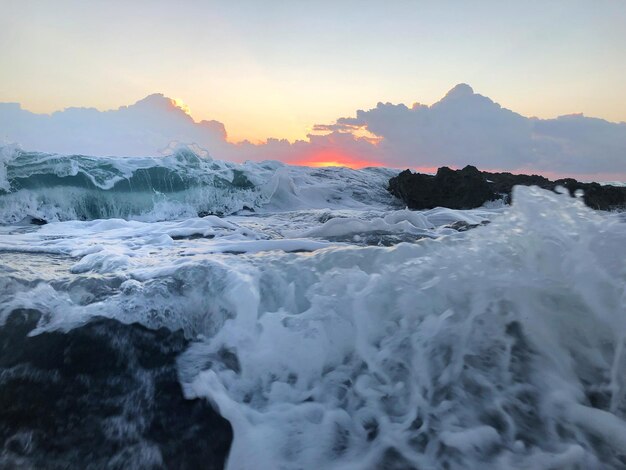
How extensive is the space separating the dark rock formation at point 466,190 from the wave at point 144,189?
152 centimetres

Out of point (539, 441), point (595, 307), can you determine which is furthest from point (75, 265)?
point (595, 307)

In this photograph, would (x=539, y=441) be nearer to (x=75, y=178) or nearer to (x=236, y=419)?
(x=236, y=419)

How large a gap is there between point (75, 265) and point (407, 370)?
9.87 ft

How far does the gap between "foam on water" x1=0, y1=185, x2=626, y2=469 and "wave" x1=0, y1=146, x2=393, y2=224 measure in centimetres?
633

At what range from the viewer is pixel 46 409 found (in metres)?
1.70

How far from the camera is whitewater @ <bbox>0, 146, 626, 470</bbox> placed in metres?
1.53

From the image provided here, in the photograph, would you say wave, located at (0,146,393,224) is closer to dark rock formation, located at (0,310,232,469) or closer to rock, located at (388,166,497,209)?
rock, located at (388,166,497,209)

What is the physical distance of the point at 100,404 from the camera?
1.76m

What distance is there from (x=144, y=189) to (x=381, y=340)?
9.41 meters

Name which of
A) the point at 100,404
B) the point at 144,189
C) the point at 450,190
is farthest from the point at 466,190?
the point at 100,404

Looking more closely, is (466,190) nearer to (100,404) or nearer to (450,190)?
(450,190)

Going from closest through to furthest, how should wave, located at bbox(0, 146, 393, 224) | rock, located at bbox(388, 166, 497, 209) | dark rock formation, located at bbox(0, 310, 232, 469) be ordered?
1. dark rock formation, located at bbox(0, 310, 232, 469)
2. wave, located at bbox(0, 146, 393, 224)
3. rock, located at bbox(388, 166, 497, 209)

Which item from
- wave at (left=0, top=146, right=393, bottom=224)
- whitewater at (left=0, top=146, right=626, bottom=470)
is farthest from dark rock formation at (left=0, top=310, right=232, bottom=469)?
wave at (left=0, top=146, right=393, bottom=224)

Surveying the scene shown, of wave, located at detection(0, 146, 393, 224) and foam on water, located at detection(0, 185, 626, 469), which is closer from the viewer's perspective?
foam on water, located at detection(0, 185, 626, 469)
